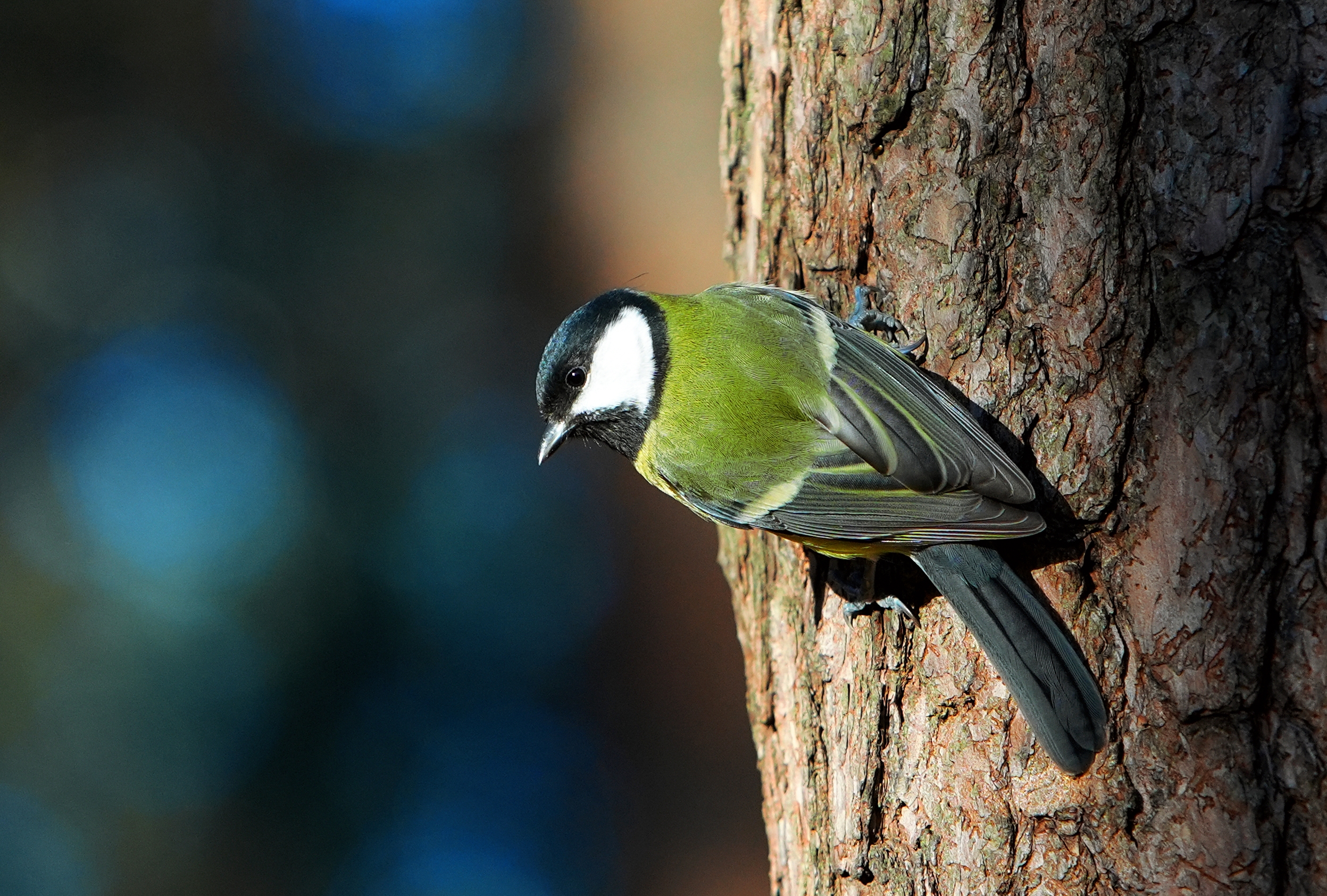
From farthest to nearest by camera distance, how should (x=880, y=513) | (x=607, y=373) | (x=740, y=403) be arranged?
1. (x=607, y=373)
2. (x=740, y=403)
3. (x=880, y=513)

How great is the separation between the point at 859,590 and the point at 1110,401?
1.93ft

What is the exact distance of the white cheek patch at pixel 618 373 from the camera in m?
2.12

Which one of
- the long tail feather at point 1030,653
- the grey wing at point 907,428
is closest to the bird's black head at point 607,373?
the grey wing at point 907,428

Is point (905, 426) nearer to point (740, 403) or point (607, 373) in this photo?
point (740, 403)

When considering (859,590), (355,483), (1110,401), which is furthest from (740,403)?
(355,483)

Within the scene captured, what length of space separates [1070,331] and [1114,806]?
2.50 feet

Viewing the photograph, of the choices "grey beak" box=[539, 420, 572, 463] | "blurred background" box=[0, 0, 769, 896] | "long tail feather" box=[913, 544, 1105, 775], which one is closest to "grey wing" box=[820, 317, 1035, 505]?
"long tail feather" box=[913, 544, 1105, 775]

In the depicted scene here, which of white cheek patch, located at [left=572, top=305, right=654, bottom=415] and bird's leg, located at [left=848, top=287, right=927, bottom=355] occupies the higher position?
bird's leg, located at [left=848, top=287, right=927, bottom=355]

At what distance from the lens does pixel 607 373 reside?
2.13 m

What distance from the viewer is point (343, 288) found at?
5207 mm

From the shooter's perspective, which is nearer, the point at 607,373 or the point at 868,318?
the point at 868,318

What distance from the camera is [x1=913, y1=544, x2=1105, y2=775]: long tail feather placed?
142 cm

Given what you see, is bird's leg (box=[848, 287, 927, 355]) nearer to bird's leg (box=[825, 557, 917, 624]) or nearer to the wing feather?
the wing feather

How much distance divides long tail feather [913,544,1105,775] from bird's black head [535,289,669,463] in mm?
816
